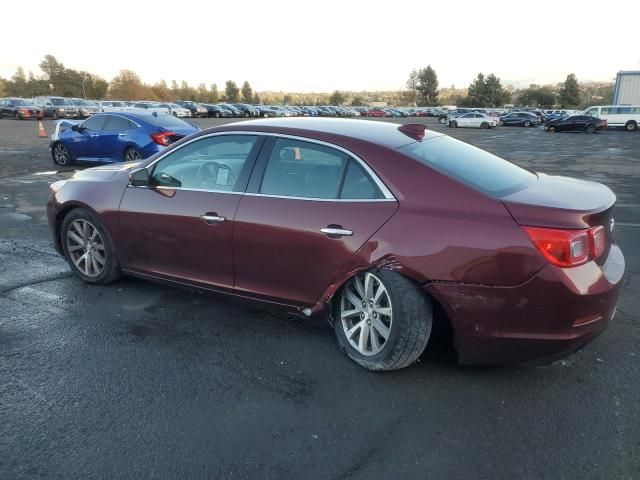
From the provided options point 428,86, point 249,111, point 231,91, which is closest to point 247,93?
point 231,91

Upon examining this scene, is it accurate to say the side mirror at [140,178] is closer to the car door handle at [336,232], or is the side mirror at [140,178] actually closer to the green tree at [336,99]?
the car door handle at [336,232]

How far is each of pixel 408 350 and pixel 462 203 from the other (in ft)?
3.12

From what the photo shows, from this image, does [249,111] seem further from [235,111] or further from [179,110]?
[179,110]

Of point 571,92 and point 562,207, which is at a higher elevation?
point 571,92

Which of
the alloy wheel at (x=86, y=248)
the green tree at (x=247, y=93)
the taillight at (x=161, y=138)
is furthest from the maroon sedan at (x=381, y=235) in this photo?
the green tree at (x=247, y=93)

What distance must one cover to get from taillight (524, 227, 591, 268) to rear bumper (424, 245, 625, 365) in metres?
0.06

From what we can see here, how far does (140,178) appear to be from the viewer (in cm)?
416

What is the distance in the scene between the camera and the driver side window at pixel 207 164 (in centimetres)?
382

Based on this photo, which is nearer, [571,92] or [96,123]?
[96,123]

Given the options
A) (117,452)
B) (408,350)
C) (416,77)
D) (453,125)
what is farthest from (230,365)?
(416,77)

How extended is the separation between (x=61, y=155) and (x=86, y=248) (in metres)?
9.66

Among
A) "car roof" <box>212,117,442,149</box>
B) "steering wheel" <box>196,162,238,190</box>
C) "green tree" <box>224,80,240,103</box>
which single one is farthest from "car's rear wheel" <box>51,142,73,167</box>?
"green tree" <box>224,80,240,103</box>

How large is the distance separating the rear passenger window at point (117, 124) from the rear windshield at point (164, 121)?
1.50 ft

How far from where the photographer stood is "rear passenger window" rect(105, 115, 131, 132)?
11352 mm
